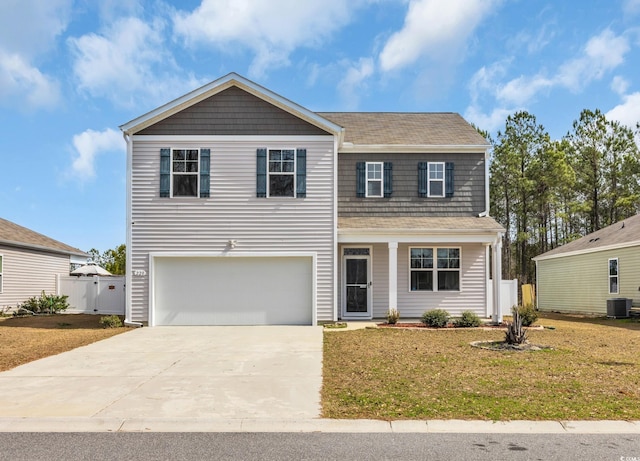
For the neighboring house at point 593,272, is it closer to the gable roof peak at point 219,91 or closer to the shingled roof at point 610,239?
the shingled roof at point 610,239

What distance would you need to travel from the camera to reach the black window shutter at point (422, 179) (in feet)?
61.0

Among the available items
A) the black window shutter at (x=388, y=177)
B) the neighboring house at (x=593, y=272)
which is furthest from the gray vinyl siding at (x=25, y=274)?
the neighboring house at (x=593, y=272)

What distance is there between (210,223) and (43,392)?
29.4 ft

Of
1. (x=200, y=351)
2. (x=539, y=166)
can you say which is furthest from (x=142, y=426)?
(x=539, y=166)

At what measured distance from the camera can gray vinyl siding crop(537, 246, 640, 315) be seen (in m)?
21.8

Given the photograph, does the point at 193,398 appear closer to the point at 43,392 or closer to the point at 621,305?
the point at 43,392

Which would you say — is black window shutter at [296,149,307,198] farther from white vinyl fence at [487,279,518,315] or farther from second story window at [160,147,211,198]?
white vinyl fence at [487,279,518,315]

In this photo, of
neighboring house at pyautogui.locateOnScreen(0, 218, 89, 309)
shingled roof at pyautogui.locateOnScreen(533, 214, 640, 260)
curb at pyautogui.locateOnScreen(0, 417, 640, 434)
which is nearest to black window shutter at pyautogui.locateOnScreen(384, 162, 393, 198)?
shingled roof at pyautogui.locateOnScreen(533, 214, 640, 260)

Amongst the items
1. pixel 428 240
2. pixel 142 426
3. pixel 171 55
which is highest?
pixel 171 55

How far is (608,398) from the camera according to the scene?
708 cm

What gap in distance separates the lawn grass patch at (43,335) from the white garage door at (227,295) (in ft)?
5.56

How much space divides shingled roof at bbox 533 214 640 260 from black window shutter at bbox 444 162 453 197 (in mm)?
8008

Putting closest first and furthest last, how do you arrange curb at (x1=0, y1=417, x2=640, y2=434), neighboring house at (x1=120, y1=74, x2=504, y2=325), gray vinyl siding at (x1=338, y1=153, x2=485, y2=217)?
1. curb at (x1=0, y1=417, x2=640, y2=434)
2. neighboring house at (x1=120, y1=74, x2=504, y2=325)
3. gray vinyl siding at (x1=338, y1=153, x2=485, y2=217)

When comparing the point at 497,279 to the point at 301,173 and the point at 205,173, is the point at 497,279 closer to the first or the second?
the point at 301,173
